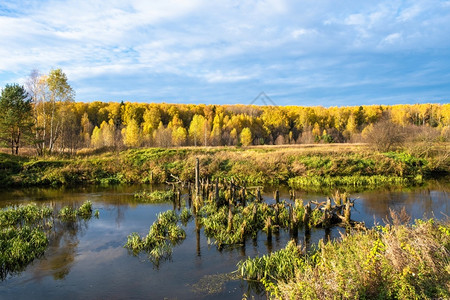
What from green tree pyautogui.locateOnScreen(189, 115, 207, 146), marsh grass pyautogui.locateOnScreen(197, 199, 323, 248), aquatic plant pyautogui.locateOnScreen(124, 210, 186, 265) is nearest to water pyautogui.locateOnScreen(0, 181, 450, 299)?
aquatic plant pyautogui.locateOnScreen(124, 210, 186, 265)

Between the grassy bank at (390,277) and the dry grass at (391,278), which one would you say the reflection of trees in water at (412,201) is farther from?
the dry grass at (391,278)

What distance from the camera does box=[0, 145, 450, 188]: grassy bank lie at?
3219cm

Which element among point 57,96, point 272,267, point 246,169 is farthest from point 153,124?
point 272,267

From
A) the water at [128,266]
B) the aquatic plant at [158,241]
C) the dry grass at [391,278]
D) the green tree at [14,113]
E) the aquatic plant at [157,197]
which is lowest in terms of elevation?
the water at [128,266]

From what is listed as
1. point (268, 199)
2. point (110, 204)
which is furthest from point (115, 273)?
point (268, 199)

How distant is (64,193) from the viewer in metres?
27.6

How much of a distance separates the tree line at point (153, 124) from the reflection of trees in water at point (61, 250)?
87.0ft

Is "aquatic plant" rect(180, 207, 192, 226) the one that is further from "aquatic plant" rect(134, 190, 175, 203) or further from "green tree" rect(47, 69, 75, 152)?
"green tree" rect(47, 69, 75, 152)

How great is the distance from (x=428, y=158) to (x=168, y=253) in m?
34.4

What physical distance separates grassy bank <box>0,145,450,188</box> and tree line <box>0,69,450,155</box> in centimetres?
676

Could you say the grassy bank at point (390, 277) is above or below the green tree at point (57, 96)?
below

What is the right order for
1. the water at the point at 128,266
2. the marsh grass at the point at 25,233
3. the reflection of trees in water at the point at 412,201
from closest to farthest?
1. the water at the point at 128,266
2. the marsh grass at the point at 25,233
3. the reflection of trees in water at the point at 412,201

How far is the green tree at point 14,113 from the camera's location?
3760 centimetres

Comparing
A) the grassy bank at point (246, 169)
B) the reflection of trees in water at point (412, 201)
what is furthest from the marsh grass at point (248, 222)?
the grassy bank at point (246, 169)
